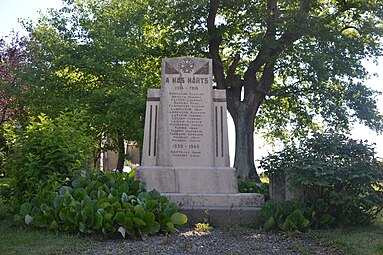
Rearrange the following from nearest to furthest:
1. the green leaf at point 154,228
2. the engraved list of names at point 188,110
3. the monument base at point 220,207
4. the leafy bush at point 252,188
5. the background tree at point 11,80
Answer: the green leaf at point 154,228, the monument base at point 220,207, the engraved list of names at point 188,110, the leafy bush at point 252,188, the background tree at point 11,80

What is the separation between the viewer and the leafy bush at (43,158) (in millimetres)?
7512

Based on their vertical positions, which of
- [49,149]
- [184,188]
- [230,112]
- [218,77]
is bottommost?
[184,188]

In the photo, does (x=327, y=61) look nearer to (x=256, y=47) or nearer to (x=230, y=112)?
(x=256, y=47)

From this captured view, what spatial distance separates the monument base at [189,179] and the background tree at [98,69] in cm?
868

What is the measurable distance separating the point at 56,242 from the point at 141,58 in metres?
14.6

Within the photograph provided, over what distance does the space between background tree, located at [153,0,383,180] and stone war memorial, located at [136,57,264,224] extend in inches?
338

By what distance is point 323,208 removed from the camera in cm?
729

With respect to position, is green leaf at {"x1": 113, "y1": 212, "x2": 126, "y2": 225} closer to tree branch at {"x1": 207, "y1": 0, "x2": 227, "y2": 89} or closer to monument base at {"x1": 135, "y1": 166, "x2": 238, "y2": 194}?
monument base at {"x1": 135, "y1": 166, "x2": 238, "y2": 194}

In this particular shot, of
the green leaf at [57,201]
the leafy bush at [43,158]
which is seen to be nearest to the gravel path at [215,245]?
the green leaf at [57,201]

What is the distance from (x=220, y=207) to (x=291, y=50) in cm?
1074

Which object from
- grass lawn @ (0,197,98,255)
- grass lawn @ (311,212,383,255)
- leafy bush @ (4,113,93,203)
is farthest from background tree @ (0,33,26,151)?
grass lawn @ (311,212,383,255)

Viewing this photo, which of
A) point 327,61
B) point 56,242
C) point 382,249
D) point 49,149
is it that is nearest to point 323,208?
point 382,249

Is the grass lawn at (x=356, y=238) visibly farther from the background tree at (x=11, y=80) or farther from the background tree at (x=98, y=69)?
the background tree at (x=11, y=80)

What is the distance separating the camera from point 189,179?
8617 millimetres
